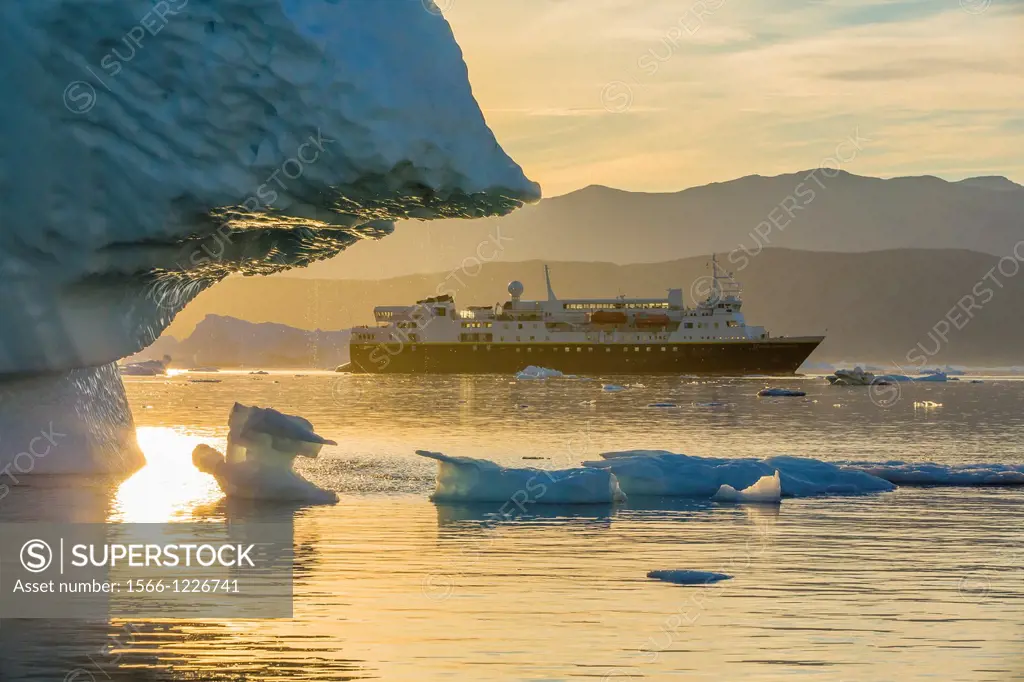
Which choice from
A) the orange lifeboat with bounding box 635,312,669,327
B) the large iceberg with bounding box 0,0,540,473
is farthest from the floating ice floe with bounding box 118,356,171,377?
the large iceberg with bounding box 0,0,540,473

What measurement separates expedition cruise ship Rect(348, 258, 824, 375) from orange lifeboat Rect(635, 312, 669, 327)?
3.6 inches

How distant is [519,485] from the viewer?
1988cm

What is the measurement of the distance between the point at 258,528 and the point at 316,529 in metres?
0.78

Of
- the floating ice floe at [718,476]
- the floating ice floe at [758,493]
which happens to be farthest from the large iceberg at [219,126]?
the floating ice floe at [758,493]

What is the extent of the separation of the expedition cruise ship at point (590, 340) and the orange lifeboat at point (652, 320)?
91 mm

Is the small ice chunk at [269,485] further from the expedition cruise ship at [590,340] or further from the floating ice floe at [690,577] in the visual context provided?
the expedition cruise ship at [590,340]

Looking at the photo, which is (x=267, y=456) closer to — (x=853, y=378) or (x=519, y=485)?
(x=519, y=485)

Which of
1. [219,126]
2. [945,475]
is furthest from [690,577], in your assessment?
[945,475]

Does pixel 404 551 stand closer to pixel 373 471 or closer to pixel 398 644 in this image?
pixel 398 644

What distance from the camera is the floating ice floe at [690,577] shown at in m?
13.1

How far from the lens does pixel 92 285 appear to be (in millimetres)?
17219

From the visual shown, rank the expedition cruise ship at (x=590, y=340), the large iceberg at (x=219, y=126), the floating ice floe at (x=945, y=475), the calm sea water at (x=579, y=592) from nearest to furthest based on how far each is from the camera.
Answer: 1. the calm sea water at (x=579, y=592)
2. the large iceberg at (x=219, y=126)
3. the floating ice floe at (x=945, y=475)
4. the expedition cruise ship at (x=590, y=340)

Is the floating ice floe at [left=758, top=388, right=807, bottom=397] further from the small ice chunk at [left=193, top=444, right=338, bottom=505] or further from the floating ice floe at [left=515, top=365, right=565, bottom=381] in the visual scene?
the small ice chunk at [left=193, top=444, right=338, bottom=505]

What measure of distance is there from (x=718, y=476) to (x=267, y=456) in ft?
23.6
